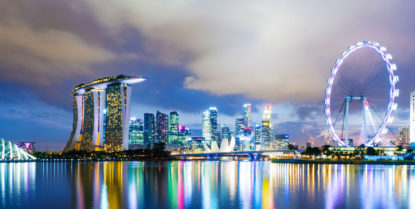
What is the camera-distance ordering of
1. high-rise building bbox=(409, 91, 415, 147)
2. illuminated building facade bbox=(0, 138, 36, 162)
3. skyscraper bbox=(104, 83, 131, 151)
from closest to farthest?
high-rise building bbox=(409, 91, 415, 147)
illuminated building facade bbox=(0, 138, 36, 162)
skyscraper bbox=(104, 83, 131, 151)

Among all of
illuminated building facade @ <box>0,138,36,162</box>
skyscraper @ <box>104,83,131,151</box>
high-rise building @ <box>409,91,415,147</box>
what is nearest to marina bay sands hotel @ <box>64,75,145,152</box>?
skyscraper @ <box>104,83,131,151</box>

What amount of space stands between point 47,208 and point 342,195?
1864 cm

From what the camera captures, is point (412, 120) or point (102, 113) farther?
point (102, 113)

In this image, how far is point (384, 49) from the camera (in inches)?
2901

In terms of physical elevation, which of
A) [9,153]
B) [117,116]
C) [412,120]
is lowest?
[9,153]

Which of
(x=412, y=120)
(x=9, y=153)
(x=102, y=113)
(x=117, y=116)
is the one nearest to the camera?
(x=412, y=120)

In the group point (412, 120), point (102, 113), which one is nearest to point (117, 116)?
point (102, 113)

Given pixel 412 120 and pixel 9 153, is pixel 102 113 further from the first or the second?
pixel 412 120

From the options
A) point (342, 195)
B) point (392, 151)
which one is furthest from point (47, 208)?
point (392, 151)

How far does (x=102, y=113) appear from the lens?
613 ft

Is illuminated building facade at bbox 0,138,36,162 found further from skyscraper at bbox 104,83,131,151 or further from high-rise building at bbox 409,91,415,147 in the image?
high-rise building at bbox 409,91,415,147

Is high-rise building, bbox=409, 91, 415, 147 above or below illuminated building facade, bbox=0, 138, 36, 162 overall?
above

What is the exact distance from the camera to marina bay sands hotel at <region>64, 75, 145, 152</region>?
552 ft

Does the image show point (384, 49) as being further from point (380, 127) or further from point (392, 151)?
point (392, 151)
